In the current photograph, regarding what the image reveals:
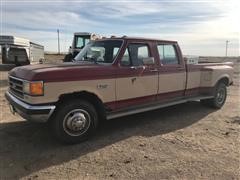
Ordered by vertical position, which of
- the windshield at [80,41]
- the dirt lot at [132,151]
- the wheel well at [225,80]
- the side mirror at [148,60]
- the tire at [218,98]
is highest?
the windshield at [80,41]

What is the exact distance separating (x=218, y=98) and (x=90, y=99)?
4.38m

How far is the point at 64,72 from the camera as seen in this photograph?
4.72 metres

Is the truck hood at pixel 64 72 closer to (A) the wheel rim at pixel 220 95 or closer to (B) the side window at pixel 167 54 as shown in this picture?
(B) the side window at pixel 167 54

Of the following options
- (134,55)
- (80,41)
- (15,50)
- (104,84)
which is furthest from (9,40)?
(104,84)

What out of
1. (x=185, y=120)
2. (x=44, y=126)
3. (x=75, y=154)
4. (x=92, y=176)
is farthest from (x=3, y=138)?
(x=185, y=120)

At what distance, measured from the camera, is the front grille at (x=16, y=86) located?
4879 millimetres

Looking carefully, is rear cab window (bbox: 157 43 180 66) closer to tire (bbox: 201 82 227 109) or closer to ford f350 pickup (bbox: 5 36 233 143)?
ford f350 pickup (bbox: 5 36 233 143)

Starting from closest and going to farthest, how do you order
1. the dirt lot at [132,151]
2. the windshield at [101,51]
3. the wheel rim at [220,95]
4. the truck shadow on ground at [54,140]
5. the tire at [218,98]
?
the dirt lot at [132,151] → the truck shadow on ground at [54,140] → the windshield at [101,51] → the tire at [218,98] → the wheel rim at [220,95]

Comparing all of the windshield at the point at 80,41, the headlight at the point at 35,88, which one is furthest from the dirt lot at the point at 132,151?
the windshield at the point at 80,41

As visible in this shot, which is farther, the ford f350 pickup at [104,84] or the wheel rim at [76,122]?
the wheel rim at [76,122]

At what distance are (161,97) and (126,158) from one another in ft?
7.78

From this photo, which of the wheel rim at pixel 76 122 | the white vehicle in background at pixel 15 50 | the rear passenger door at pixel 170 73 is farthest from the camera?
the white vehicle in background at pixel 15 50

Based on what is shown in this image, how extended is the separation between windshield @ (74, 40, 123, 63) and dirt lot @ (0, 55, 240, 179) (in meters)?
1.55

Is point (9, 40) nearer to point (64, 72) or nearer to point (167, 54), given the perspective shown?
point (167, 54)
